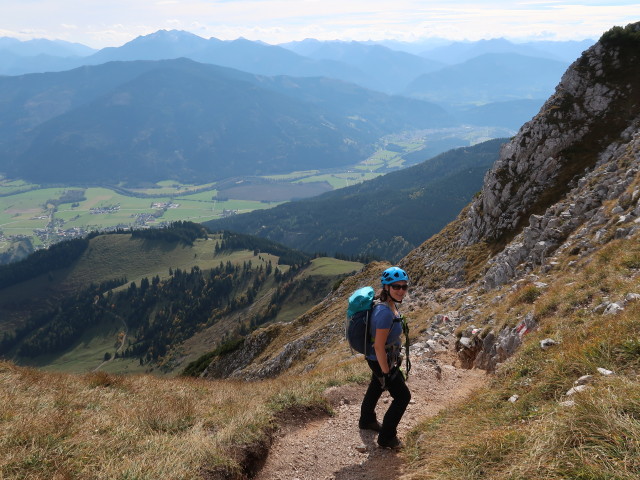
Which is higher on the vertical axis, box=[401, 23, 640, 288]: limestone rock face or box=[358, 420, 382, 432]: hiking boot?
box=[401, 23, 640, 288]: limestone rock face

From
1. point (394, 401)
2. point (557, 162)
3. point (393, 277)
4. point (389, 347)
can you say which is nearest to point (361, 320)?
point (389, 347)

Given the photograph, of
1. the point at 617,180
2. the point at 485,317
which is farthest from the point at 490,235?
the point at 485,317

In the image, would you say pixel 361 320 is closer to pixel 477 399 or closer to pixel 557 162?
pixel 477 399

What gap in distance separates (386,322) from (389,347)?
0.82 m

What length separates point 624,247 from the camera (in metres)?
14.4

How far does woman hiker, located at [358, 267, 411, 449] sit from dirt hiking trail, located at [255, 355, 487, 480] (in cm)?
66

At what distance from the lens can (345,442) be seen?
10156 millimetres

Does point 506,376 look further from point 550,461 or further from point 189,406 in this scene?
point 189,406

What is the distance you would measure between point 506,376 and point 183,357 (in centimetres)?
16422

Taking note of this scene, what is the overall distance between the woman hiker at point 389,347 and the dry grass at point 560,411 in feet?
2.26

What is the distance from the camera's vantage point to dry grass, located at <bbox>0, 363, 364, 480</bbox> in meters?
7.38

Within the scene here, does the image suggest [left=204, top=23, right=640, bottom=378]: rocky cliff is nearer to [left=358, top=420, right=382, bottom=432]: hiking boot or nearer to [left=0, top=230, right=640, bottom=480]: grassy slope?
[left=0, top=230, right=640, bottom=480]: grassy slope

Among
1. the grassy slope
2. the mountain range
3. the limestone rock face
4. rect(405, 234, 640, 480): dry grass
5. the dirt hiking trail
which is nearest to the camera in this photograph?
rect(405, 234, 640, 480): dry grass

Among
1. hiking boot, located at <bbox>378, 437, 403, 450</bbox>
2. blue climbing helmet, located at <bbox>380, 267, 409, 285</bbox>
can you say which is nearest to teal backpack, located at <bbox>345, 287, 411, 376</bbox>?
blue climbing helmet, located at <bbox>380, 267, 409, 285</bbox>
